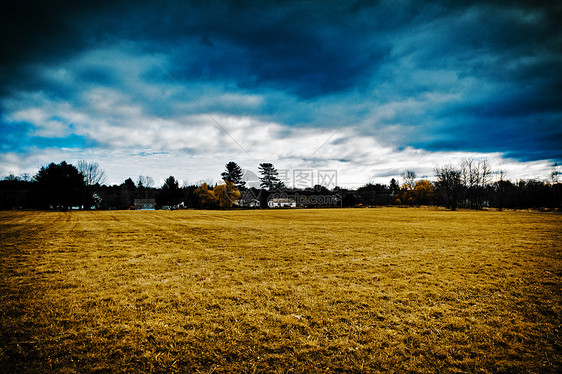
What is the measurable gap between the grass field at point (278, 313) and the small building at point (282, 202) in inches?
3740

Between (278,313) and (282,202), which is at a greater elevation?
(282,202)

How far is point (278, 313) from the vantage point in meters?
5.89

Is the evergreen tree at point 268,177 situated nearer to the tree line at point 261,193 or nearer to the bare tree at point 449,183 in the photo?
the tree line at point 261,193

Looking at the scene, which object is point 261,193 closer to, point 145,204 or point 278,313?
point 145,204

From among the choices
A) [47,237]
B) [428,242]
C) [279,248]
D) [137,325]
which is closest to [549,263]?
[428,242]

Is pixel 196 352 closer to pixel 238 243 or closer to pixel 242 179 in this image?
pixel 238 243

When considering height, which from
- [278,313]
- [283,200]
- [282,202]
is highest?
[283,200]

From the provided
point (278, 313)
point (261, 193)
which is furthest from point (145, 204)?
point (278, 313)

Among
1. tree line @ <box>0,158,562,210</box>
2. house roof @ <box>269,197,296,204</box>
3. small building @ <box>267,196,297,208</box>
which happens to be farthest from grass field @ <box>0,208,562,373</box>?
house roof @ <box>269,197,296,204</box>

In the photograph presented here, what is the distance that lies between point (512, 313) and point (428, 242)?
36.2ft

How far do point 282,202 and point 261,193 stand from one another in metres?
16.0

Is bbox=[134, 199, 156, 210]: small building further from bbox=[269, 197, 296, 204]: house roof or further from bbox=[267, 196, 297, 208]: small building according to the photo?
bbox=[269, 197, 296, 204]: house roof

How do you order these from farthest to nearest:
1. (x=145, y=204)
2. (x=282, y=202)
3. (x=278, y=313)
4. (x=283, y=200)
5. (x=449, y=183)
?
(x=283, y=200)
(x=282, y=202)
(x=145, y=204)
(x=449, y=183)
(x=278, y=313)

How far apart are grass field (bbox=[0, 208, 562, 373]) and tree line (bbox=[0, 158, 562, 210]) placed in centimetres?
6307
